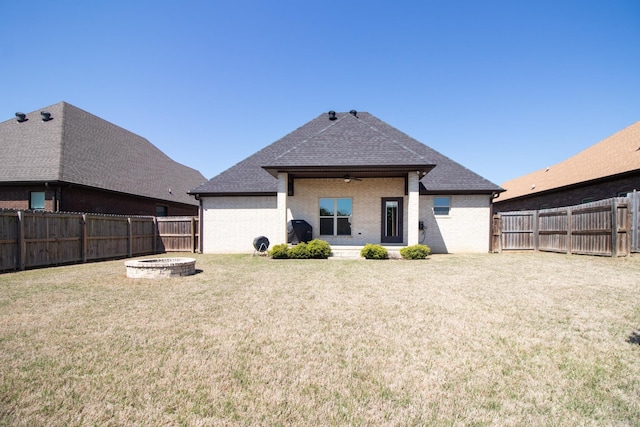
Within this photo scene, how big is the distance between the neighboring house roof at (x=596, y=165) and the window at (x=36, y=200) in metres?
27.8

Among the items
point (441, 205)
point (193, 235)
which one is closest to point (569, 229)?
point (441, 205)

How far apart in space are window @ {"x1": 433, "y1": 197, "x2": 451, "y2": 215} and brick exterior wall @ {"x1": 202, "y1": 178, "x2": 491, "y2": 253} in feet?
0.65

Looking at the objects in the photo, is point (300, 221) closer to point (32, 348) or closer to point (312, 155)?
point (312, 155)

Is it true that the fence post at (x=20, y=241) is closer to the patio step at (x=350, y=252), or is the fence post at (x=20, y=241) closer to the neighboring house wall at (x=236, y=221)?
the neighboring house wall at (x=236, y=221)

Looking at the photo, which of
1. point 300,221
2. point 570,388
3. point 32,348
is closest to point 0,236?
point 32,348

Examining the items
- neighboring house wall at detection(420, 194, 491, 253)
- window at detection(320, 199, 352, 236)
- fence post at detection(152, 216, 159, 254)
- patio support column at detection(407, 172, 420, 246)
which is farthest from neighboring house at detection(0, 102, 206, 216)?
neighboring house wall at detection(420, 194, 491, 253)

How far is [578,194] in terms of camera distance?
1781 cm

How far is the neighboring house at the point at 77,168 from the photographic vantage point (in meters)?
14.7

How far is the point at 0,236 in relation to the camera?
9.35 m

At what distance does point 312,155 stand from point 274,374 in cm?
1074

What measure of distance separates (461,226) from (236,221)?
1147 cm

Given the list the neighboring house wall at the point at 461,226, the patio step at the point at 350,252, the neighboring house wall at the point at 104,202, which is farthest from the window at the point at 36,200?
the neighboring house wall at the point at 461,226

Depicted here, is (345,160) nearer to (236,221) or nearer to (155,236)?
(236,221)

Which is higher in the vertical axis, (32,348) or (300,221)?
(300,221)
